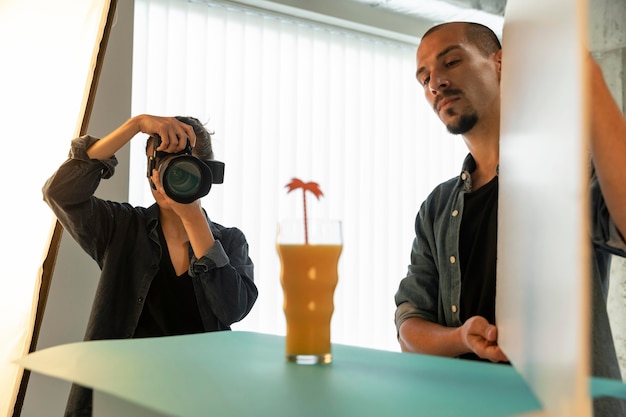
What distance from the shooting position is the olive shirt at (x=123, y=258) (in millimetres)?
1508

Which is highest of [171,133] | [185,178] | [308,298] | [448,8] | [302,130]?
[448,8]

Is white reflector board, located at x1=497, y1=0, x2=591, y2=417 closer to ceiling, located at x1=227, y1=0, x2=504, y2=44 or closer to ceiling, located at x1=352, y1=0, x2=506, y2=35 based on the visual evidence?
ceiling, located at x1=227, y1=0, x2=504, y2=44

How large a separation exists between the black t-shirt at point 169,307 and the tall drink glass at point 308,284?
88cm

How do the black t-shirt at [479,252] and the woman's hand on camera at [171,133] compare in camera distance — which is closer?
the black t-shirt at [479,252]

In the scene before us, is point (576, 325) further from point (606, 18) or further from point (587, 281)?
point (606, 18)

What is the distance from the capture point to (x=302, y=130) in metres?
3.05

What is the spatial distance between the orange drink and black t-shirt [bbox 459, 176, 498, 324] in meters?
0.55

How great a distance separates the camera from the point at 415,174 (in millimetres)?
3428

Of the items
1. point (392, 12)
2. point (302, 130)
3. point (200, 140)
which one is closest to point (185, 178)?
point (200, 140)

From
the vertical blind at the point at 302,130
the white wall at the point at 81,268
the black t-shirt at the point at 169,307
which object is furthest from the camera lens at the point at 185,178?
the vertical blind at the point at 302,130

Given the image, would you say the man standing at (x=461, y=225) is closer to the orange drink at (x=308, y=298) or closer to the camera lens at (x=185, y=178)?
the orange drink at (x=308, y=298)

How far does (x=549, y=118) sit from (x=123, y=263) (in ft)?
4.46

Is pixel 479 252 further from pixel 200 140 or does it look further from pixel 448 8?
pixel 448 8

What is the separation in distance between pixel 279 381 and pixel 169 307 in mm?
1057
